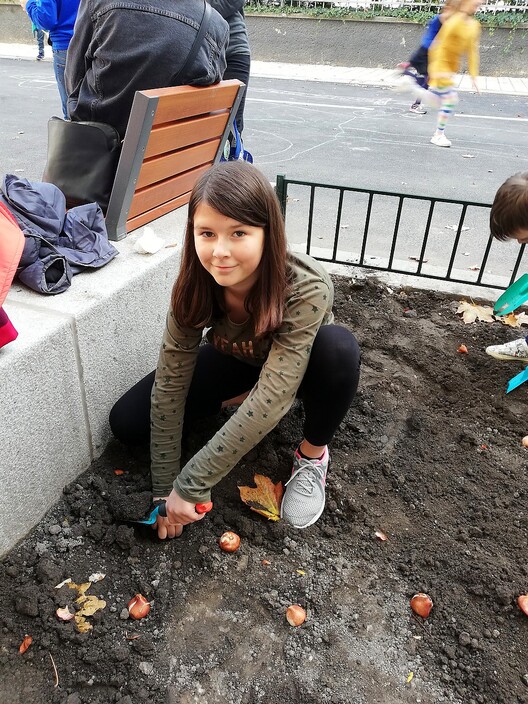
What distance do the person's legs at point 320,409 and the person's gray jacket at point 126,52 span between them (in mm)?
1400

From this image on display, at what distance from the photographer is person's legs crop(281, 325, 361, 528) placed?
1.95m

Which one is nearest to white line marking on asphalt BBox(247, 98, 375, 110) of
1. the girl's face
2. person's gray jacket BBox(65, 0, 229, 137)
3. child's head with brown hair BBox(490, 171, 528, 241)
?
person's gray jacket BBox(65, 0, 229, 137)

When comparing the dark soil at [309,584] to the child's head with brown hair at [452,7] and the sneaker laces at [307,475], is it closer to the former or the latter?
the sneaker laces at [307,475]

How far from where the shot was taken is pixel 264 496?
2.16m

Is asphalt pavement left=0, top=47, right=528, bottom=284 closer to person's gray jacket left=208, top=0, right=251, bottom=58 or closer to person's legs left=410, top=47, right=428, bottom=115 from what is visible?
person's gray jacket left=208, top=0, right=251, bottom=58

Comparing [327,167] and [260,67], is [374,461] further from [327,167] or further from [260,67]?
[260,67]

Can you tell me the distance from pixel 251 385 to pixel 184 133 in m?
1.29

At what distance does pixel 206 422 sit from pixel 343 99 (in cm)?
1048

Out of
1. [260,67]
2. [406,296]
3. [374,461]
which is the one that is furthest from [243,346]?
[260,67]

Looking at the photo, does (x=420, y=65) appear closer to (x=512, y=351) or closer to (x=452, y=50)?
(x=452, y=50)

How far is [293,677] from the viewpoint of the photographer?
159 centimetres

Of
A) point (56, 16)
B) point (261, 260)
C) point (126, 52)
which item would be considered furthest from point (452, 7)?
point (56, 16)

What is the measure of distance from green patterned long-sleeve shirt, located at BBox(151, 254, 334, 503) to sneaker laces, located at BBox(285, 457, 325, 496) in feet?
1.41

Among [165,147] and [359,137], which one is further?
[359,137]
